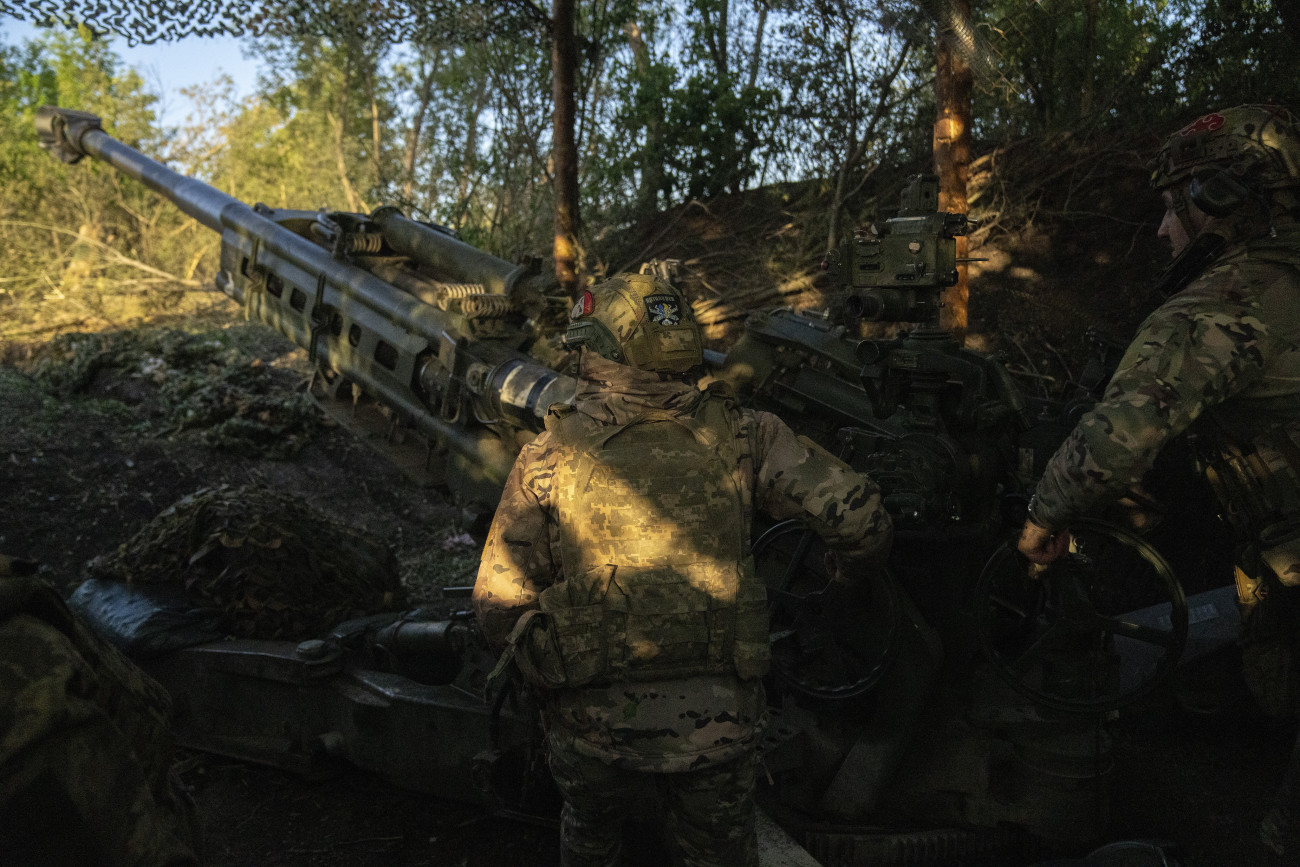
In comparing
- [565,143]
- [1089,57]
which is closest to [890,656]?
[565,143]

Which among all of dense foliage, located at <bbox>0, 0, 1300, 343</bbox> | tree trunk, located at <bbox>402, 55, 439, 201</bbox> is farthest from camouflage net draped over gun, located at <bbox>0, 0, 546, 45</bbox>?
tree trunk, located at <bbox>402, 55, 439, 201</bbox>

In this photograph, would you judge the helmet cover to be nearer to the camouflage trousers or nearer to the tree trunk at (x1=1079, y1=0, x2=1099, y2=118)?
the camouflage trousers

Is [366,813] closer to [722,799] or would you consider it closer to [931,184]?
[722,799]

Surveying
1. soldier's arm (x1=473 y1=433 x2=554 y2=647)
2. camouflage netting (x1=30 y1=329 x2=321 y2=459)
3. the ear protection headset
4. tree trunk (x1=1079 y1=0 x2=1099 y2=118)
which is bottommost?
camouflage netting (x1=30 y1=329 x2=321 y2=459)

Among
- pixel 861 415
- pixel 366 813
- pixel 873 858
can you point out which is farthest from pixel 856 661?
pixel 366 813

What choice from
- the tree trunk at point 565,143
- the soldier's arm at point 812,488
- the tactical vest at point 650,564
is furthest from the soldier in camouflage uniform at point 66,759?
the tree trunk at point 565,143

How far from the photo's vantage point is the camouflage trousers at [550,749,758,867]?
236 centimetres

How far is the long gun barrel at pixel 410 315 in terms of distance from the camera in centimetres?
473

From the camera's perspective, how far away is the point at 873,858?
302 cm

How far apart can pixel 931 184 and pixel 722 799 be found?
2.23 meters

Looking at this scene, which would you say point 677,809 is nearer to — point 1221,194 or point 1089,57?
point 1221,194

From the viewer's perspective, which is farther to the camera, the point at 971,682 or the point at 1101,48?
the point at 1101,48

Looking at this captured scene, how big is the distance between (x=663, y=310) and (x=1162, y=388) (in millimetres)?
1372

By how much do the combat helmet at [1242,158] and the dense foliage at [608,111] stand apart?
306cm
